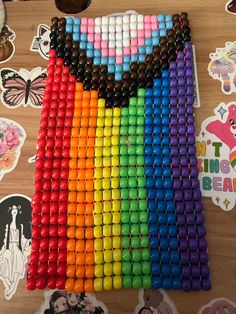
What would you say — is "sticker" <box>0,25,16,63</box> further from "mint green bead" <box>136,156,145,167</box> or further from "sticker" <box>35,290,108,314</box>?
"sticker" <box>35,290,108,314</box>

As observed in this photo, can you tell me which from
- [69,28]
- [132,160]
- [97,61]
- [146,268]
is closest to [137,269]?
[146,268]

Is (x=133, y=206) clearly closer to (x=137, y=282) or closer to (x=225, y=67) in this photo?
(x=137, y=282)

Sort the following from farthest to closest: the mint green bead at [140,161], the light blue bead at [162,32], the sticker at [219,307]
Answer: the light blue bead at [162,32], the mint green bead at [140,161], the sticker at [219,307]

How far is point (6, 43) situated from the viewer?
958 millimetres

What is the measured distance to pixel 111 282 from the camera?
736 mm

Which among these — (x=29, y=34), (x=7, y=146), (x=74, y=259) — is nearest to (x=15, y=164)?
(x=7, y=146)

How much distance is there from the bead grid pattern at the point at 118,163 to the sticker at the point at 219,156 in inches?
1.2

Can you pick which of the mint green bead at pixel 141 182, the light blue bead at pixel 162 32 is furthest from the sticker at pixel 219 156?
the light blue bead at pixel 162 32

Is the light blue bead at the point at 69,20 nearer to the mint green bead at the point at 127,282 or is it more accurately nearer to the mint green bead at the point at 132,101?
the mint green bead at the point at 132,101

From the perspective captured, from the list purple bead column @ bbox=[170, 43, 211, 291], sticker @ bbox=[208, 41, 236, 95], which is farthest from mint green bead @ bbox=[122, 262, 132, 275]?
sticker @ bbox=[208, 41, 236, 95]

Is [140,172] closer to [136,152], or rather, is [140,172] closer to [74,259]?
[136,152]

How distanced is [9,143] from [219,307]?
0.56 m

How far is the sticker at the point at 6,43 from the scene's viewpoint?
0.95 metres

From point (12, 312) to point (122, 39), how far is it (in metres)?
0.65
